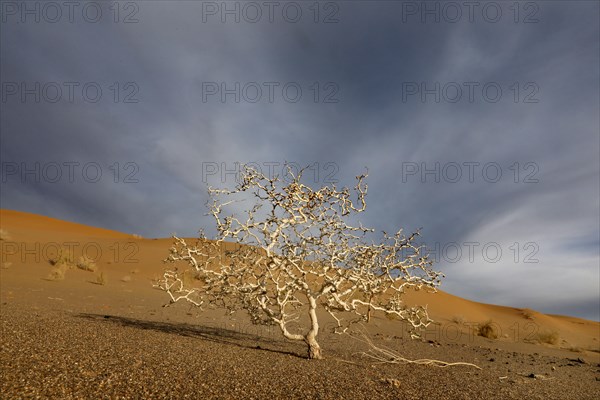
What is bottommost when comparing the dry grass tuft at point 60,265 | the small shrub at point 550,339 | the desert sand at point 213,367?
the small shrub at point 550,339

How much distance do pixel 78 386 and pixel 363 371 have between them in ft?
13.7

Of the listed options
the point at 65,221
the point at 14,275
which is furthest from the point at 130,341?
the point at 65,221

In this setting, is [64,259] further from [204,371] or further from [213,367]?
[204,371]

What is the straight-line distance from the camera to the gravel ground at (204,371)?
4.22m

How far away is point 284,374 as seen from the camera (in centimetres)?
548

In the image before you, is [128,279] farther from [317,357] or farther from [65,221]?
[65,221]

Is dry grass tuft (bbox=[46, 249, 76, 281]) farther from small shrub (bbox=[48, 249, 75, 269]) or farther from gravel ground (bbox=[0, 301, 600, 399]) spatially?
gravel ground (bbox=[0, 301, 600, 399])

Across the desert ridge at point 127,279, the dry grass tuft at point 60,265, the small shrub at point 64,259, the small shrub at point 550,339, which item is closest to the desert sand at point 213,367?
the desert ridge at point 127,279

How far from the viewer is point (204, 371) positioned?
519 cm

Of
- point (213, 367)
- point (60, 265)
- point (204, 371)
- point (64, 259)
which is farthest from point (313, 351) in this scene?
point (64, 259)

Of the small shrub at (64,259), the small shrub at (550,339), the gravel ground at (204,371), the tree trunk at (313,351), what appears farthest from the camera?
the small shrub at (64,259)

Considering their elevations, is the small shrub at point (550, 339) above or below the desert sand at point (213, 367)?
below

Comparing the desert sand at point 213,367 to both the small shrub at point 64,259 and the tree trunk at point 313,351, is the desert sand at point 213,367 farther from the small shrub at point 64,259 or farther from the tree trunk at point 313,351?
the small shrub at point 64,259

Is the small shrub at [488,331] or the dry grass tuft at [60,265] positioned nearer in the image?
the dry grass tuft at [60,265]
